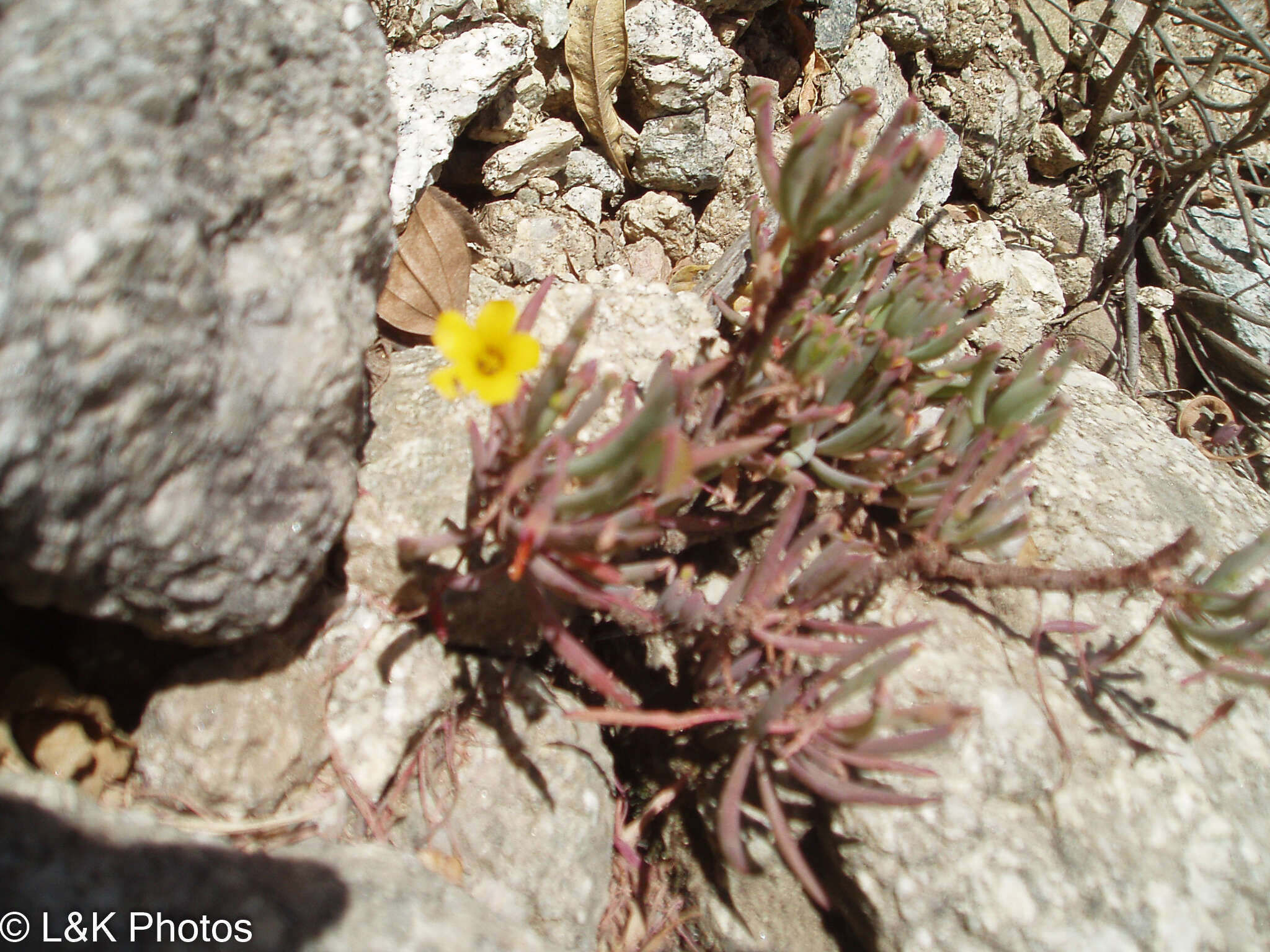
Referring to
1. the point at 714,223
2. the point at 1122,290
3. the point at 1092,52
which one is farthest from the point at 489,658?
the point at 1092,52

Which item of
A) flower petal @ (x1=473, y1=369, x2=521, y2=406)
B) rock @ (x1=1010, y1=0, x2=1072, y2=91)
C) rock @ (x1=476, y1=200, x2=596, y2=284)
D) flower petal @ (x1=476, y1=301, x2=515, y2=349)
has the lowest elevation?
rock @ (x1=476, y1=200, x2=596, y2=284)

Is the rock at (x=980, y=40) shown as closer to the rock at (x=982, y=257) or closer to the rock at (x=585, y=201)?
the rock at (x=982, y=257)

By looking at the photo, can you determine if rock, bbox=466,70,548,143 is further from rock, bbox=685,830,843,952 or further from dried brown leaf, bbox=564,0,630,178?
rock, bbox=685,830,843,952

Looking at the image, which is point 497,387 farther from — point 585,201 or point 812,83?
point 812,83

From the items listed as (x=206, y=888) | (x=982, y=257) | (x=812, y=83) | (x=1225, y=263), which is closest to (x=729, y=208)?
(x=812, y=83)

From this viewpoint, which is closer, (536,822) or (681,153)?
(536,822)

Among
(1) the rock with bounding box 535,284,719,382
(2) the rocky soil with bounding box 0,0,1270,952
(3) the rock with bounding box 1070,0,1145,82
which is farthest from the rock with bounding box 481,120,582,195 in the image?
(3) the rock with bounding box 1070,0,1145,82
